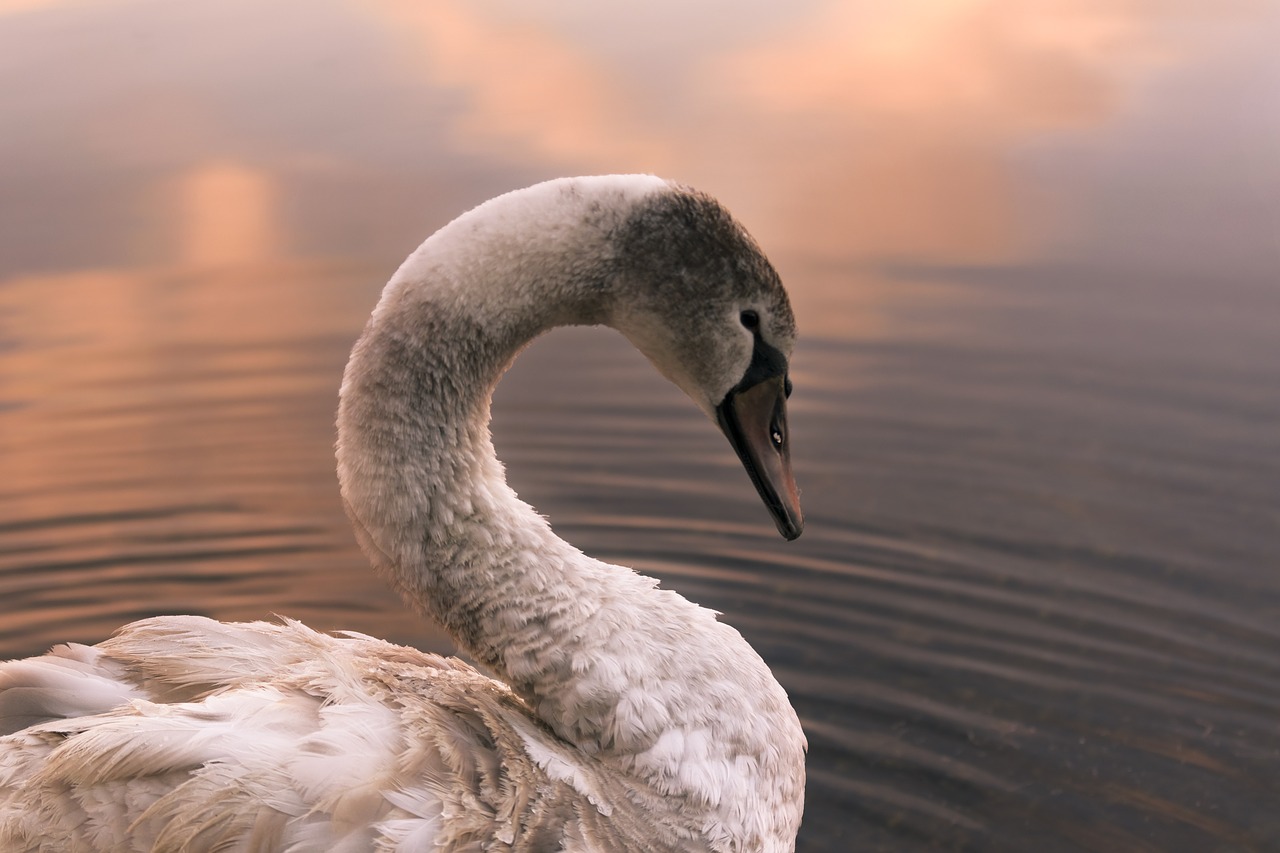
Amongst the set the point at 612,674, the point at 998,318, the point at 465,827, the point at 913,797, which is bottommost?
the point at 913,797

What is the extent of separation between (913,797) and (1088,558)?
190 cm

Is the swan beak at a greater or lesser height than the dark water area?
greater

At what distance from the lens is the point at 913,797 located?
4.61 meters

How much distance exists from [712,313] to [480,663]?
1.10m

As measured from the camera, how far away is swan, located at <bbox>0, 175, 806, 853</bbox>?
310cm

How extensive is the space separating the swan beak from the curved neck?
1.24ft

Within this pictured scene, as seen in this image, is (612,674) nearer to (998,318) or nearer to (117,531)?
(117,531)

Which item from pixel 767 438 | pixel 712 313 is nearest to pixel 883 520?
pixel 767 438

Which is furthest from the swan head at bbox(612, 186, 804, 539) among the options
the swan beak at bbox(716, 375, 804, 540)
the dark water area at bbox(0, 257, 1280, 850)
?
the dark water area at bbox(0, 257, 1280, 850)

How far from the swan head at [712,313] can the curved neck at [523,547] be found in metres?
0.07

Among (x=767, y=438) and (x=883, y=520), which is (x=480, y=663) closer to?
(x=767, y=438)

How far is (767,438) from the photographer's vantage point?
368 centimetres

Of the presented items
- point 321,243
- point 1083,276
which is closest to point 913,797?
point 1083,276

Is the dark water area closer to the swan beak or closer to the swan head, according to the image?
the swan beak
